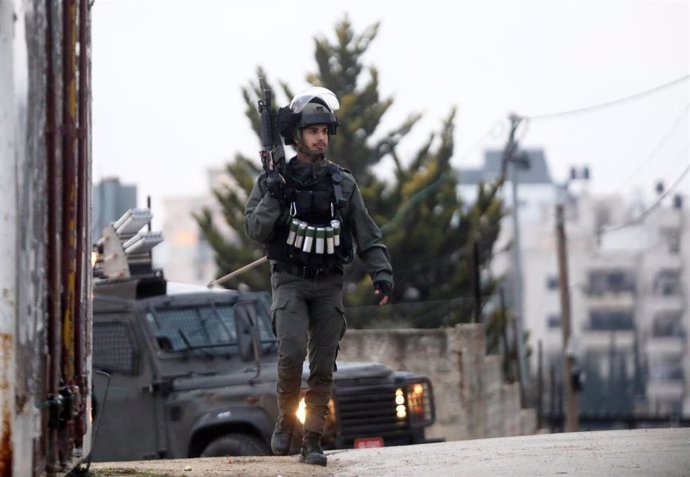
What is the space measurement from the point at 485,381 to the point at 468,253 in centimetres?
1516

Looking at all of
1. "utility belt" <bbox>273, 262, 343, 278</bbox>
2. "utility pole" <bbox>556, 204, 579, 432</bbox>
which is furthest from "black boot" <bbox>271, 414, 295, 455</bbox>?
"utility pole" <bbox>556, 204, 579, 432</bbox>

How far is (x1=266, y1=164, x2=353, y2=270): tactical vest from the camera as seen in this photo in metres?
7.96

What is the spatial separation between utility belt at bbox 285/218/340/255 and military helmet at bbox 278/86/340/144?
0.49 m

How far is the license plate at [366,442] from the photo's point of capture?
11523 millimetres

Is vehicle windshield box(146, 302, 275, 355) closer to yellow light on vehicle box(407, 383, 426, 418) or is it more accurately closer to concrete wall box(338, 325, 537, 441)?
yellow light on vehicle box(407, 383, 426, 418)

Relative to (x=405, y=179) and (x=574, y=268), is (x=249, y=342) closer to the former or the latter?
(x=405, y=179)

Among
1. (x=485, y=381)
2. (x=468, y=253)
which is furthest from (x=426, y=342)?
(x=468, y=253)

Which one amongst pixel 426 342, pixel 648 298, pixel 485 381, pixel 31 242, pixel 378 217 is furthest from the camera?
pixel 648 298

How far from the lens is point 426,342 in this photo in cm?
2153

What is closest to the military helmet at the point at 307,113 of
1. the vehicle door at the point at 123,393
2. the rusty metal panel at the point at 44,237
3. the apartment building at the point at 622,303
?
the rusty metal panel at the point at 44,237

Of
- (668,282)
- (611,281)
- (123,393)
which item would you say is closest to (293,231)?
(123,393)

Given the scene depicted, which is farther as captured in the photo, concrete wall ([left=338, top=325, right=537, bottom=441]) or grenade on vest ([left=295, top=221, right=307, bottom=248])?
concrete wall ([left=338, top=325, right=537, bottom=441])

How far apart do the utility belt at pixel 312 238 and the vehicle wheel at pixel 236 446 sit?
3019 millimetres

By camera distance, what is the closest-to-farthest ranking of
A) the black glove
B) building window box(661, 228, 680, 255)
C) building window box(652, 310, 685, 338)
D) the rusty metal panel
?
1. the rusty metal panel
2. the black glove
3. building window box(661, 228, 680, 255)
4. building window box(652, 310, 685, 338)
